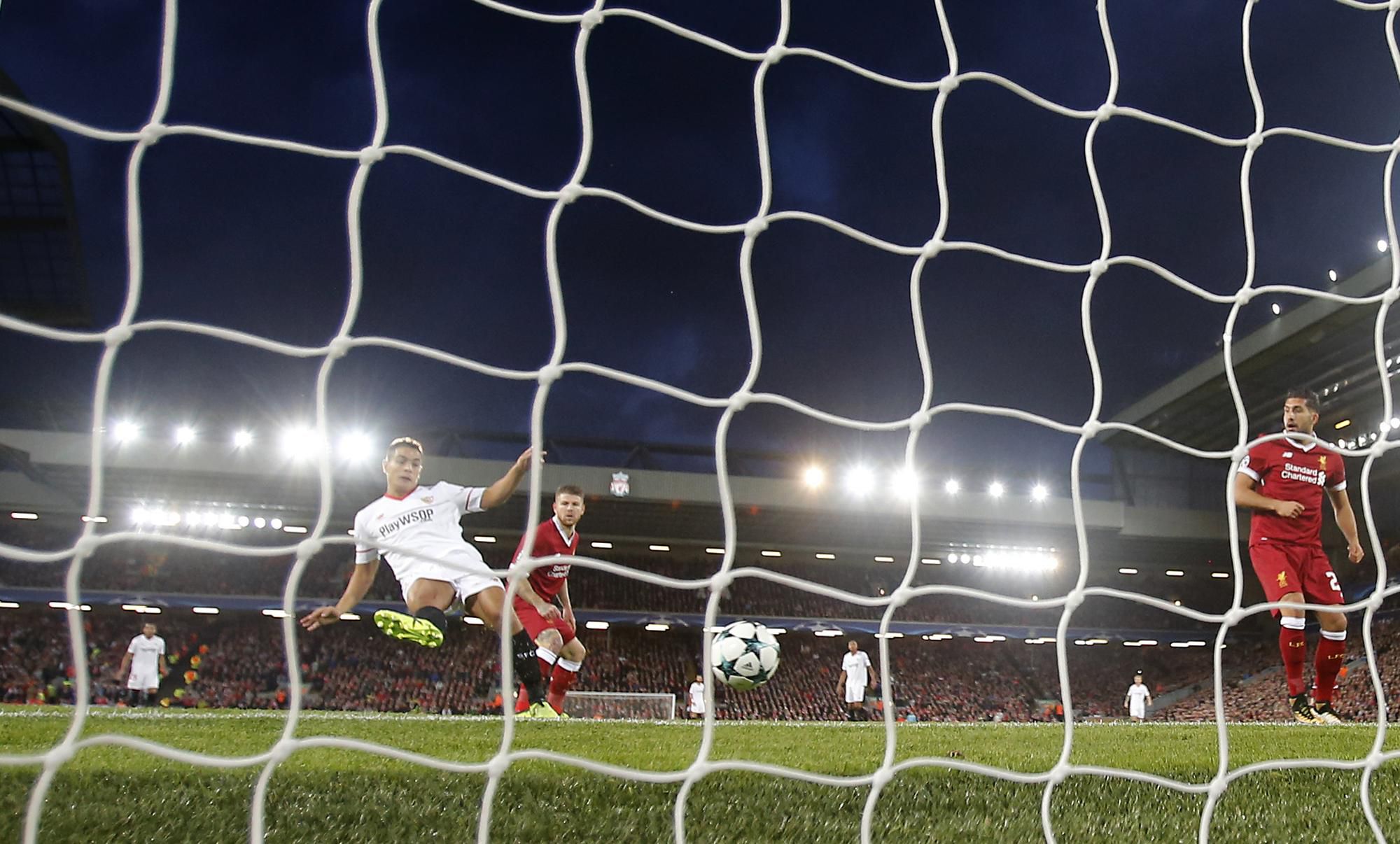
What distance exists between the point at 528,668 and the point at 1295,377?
20233 mm

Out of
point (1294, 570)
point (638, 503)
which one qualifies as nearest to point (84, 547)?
point (1294, 570)

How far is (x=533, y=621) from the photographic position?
529 cm

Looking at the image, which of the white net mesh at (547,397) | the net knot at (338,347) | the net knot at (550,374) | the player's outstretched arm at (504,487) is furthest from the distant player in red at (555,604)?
the net knot at (338,347)

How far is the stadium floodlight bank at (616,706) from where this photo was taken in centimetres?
997

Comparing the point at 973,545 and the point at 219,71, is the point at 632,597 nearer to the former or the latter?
the point at 973,545

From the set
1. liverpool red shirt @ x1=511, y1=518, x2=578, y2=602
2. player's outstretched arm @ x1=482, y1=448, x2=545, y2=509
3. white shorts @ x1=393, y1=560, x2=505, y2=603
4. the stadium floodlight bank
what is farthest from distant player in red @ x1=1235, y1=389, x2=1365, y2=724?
the stadium floodlight bank

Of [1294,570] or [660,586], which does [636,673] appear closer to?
[660,586]

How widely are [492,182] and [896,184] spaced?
71.7 ft

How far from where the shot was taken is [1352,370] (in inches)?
731

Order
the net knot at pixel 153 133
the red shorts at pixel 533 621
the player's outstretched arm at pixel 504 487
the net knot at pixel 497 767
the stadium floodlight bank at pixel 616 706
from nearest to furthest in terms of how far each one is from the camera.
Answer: the net knot at pixel 497 767
the net knot at pixel 153 133
the player's outstretched arm at pixel 504 487
the red shorts at pixel 533 621
the stadium floodlight bank at pixel 616 706

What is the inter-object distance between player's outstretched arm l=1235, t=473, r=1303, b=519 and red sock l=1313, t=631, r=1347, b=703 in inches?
30.6

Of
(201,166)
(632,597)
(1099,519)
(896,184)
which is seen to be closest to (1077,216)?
(896,184)

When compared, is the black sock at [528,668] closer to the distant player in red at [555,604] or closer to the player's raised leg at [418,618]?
the distant player in red at [555,604]

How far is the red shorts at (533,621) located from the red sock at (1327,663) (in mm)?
4057
